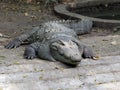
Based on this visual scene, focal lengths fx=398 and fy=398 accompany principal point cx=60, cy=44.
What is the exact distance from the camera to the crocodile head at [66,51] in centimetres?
611

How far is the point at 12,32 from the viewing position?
857 cm

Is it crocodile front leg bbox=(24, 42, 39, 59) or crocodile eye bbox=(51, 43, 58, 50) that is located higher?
crocodile eye bbox=(51, 43, 58, 50)

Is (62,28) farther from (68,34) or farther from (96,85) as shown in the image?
(96,85)

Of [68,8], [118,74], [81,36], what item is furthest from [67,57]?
[68,8]

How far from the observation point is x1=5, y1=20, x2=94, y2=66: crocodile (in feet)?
20.5

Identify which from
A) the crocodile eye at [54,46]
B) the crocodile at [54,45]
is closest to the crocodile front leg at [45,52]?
the crocodile at [54,45]

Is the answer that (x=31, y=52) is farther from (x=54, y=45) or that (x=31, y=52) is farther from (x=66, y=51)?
(x=66, y=51)

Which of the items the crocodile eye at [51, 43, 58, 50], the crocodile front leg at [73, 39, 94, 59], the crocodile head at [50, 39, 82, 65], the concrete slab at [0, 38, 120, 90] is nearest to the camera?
the concrete slab at [0, 38, 120, 90]

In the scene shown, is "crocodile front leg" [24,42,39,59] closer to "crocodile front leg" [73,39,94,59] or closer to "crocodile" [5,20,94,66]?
"crocodile" [5,20,94,66]

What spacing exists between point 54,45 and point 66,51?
0.34 m

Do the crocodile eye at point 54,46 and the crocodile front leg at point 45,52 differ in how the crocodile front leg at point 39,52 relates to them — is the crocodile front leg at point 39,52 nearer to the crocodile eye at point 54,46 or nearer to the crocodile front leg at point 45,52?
the crocodile front leg at point 45,52

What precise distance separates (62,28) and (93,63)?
1231mm

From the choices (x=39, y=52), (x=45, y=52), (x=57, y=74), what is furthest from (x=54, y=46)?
(x=57, y=74)

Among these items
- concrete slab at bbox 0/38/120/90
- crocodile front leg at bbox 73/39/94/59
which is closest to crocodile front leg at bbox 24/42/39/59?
concrete slab at bbox 0/38/120/90
